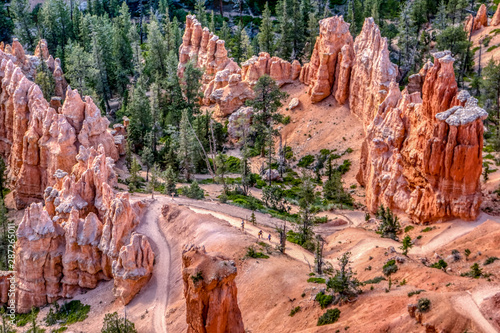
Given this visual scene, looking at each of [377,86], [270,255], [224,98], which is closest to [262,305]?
[270,255]

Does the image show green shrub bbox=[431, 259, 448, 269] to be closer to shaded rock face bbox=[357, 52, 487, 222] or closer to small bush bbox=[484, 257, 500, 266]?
small bush bbox=[484, 257, 500, 266]

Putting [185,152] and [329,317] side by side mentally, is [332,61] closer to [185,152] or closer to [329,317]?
[185,152]

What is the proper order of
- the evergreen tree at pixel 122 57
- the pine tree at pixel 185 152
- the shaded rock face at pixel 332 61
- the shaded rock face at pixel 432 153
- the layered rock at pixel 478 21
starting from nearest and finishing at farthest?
1. the shaded rock face at pixel 432 153
2. the pine tree at pixel 185 152
3. the shaded rock face at pixel 332 61
4. the layered rock at pixel 478 21
5. the evergreen tree at pixel 122 57

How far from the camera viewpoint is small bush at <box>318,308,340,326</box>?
1332 inches

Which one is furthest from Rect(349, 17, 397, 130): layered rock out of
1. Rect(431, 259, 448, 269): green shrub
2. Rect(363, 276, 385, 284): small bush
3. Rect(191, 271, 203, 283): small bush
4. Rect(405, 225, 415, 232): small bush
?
Rect(191, 271, 203, 283): small bush

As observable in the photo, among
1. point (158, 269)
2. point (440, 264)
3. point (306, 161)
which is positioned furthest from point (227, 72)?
point (440, 264)

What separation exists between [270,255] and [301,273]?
13.6 feet

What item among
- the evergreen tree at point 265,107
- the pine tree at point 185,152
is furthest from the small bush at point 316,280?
the evergreen tree at point 265,107

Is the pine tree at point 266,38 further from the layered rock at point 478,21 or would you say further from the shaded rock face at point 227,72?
the layered rock at point 478,21

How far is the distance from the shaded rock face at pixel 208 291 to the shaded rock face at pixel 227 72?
190 ft

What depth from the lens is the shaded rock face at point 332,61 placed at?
7644 cm

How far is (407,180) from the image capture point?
53031 mm

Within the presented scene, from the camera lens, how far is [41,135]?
66250 mm

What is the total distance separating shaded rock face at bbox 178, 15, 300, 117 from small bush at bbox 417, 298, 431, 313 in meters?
59.9
